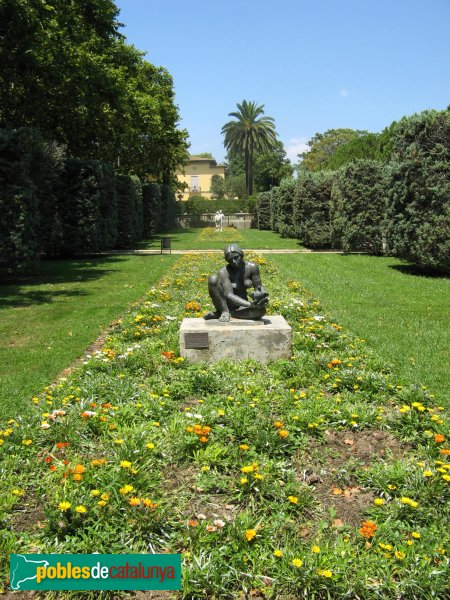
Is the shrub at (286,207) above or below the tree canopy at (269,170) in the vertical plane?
below

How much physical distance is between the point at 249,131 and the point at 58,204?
45.2 m

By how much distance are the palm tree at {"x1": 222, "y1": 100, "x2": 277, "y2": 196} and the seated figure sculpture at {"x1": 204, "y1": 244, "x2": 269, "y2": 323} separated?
5422cm

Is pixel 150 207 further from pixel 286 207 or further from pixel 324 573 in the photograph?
pixel 324 573

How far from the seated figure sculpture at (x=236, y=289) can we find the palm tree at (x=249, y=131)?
54225 millimetres

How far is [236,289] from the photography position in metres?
6.21

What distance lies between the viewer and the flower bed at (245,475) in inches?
109

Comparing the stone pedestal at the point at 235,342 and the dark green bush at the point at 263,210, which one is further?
the dark green bush at the point at 263,210

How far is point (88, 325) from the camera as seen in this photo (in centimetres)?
834

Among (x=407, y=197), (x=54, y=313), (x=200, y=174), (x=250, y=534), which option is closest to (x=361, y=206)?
(x=407, y=197)

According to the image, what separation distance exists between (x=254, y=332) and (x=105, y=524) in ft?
10.4

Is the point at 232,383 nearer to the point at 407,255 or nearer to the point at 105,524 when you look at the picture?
the point at 105,524

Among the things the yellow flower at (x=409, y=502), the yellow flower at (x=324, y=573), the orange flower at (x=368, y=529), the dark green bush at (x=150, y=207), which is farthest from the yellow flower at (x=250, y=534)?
the dark green bush at (x=150, y=207)

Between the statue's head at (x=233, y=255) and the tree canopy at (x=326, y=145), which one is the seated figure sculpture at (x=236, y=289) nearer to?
the statue's head at (x=233, y=255)

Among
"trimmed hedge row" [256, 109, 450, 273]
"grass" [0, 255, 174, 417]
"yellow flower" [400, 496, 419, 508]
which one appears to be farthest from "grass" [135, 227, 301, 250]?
"yellow flower" [400, 496, 419, 508]
